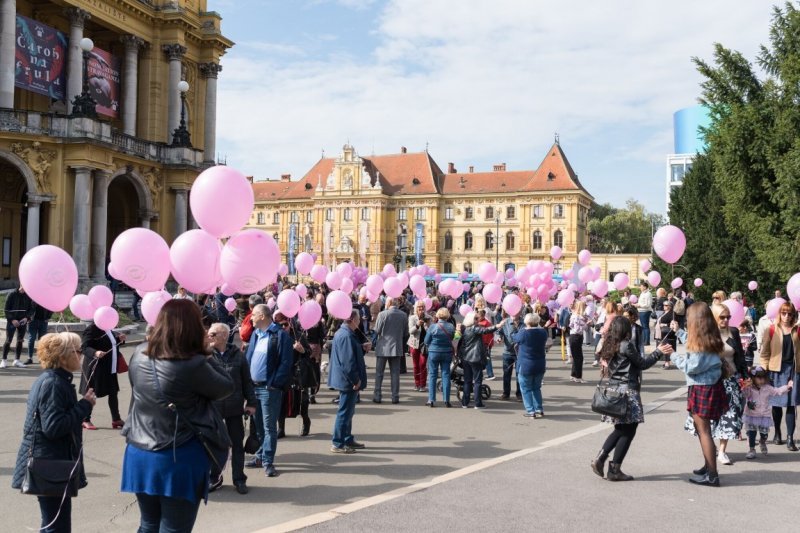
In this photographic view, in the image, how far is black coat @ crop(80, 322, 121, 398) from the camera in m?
9.70

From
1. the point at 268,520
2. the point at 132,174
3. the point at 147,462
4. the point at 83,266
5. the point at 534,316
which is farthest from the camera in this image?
the point at 132,174

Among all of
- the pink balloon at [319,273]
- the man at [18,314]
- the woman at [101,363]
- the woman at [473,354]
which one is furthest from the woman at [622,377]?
the pink balloon at [319,273]

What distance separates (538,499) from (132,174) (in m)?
31.5

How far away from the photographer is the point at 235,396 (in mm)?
7148

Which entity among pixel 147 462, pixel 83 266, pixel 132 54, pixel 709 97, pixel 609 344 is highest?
pixel 132 54

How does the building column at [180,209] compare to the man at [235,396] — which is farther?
the building column at [180,209]

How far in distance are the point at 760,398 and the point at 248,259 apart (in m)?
6.49

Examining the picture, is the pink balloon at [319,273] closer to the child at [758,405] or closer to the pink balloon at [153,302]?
the pink balloon at [153,302]

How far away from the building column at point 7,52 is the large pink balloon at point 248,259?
26675 mm

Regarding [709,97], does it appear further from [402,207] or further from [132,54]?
[402,207]

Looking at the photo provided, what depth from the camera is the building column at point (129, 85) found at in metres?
36.0

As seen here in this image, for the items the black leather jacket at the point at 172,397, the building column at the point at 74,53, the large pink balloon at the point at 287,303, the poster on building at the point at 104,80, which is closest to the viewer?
the black leather jacket at the point at 172,397

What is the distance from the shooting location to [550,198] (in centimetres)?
9206

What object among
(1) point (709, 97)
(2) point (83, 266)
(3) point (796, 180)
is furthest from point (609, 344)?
(2) point (83, 266)
